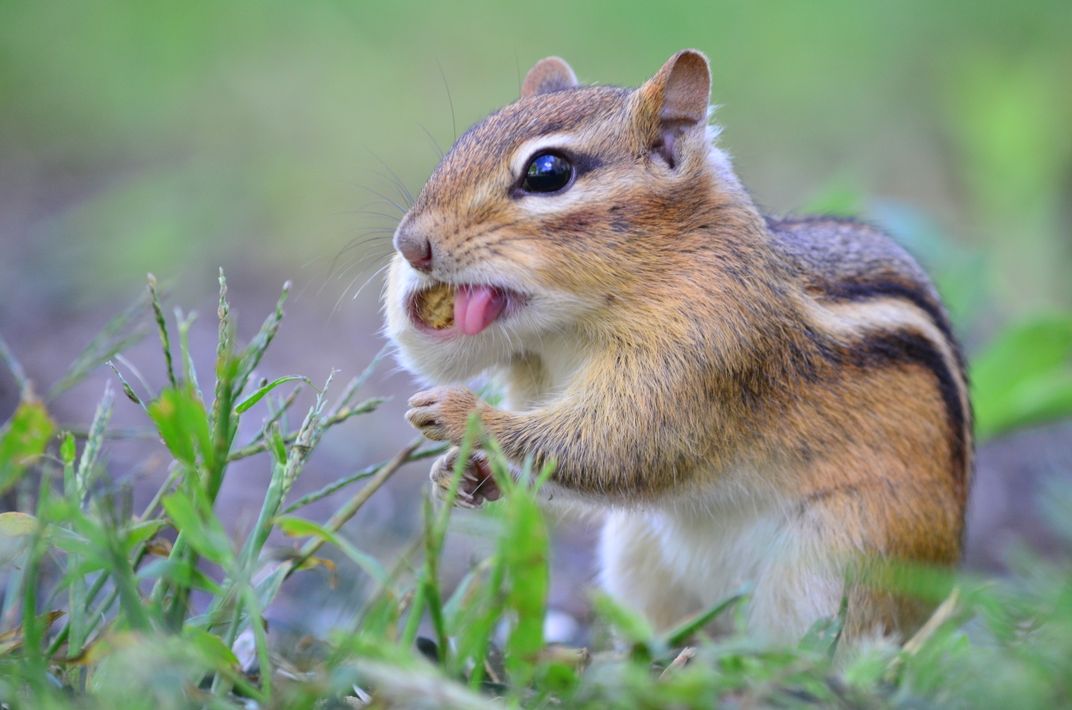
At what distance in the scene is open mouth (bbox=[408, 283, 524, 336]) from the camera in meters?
2.66

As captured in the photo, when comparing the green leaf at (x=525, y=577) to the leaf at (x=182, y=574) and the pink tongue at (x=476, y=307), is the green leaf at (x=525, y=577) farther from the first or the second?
the pink tongue at (x=476, y=307)

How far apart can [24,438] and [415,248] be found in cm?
100

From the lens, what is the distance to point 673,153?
3.00m

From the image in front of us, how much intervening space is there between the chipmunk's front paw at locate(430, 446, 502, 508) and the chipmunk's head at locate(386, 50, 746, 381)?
1.01 feet

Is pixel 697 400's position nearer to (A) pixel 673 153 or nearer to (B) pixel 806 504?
(B) pixel 806 504

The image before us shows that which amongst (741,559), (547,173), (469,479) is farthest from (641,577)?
(547,173)

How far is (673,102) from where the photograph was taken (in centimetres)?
299

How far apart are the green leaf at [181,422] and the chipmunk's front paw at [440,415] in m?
0.73

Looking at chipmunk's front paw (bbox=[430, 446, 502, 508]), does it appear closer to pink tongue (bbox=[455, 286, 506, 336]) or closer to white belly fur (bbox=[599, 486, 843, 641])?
pink tongue (bbox=[455, 286, 506, 336])

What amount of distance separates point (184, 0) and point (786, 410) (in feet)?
21.1

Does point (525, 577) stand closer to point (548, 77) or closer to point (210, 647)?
point (210, 647)

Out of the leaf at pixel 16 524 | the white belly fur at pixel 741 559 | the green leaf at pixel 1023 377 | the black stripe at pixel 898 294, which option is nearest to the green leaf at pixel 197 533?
the leaf at pixel 16 524

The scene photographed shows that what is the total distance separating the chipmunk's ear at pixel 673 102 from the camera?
295cm

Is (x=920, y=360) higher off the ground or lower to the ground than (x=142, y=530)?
higher
